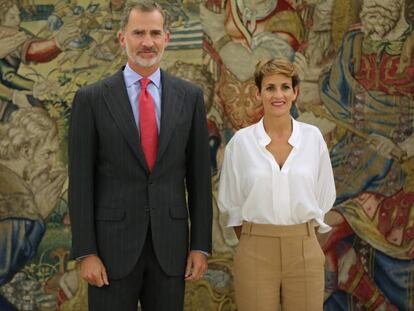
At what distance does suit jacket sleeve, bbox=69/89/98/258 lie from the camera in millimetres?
2449

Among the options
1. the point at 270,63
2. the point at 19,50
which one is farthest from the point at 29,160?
the point at 270,63

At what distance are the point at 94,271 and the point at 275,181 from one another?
916mm

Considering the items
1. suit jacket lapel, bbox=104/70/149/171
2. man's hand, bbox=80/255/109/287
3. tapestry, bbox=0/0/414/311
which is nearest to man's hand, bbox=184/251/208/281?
man's hand, bbox=80/255/109/287

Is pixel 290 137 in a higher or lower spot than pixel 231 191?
higher

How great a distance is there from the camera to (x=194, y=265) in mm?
2584

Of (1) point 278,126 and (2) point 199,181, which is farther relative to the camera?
(1) point 278,126

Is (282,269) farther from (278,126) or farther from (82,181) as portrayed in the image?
(82,181)

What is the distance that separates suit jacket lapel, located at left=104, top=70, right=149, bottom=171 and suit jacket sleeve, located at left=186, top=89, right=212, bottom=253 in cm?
26

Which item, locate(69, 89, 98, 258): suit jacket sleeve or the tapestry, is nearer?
locate(69, 89, 98, 258): suit jacket sleeve

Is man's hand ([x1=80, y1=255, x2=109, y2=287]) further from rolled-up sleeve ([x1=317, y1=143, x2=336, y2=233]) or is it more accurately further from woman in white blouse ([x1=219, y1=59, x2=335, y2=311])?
rolled-up sleeve ([x1=317, y1=143, x2=336, y2=233])

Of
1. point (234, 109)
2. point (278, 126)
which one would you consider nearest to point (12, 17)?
point (234, 109)

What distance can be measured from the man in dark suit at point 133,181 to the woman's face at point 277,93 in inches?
17.1

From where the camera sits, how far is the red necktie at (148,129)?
2.49 m

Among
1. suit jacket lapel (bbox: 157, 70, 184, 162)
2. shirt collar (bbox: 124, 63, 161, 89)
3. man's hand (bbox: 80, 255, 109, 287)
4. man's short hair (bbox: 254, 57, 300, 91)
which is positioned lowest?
man's hand (bbox: 80, 255, 109, 287)
